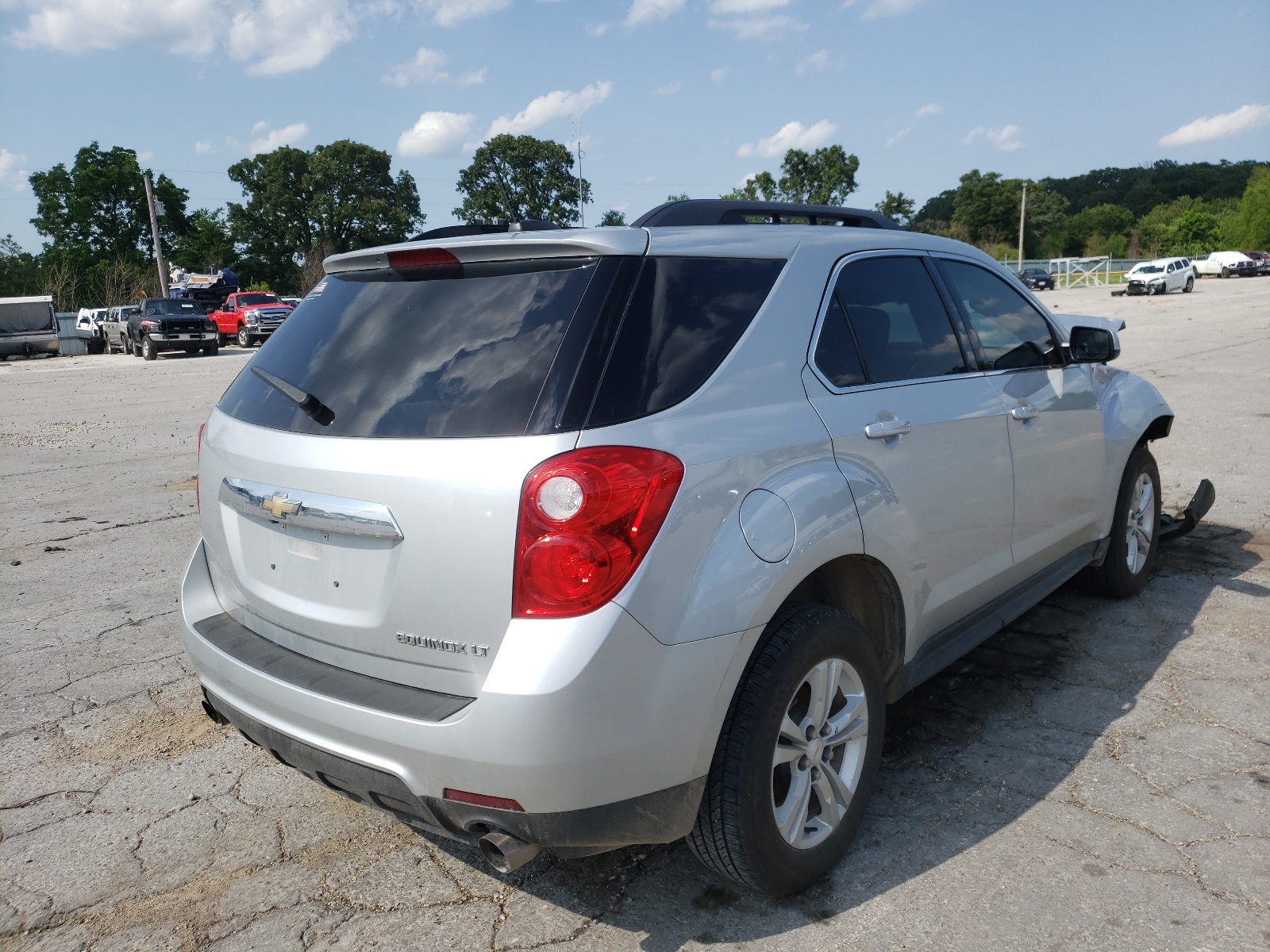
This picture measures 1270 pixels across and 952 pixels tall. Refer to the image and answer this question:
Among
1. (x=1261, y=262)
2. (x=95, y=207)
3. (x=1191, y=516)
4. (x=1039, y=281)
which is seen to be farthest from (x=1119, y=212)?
(x=1191, y=516)

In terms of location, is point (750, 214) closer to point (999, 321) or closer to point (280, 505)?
point (999, 321)

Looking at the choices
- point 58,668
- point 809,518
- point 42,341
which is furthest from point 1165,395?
point 42,341

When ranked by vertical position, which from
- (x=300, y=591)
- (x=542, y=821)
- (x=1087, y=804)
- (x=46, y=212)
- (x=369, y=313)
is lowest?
(x=1087, y=804)

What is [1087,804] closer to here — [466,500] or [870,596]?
[870,596]

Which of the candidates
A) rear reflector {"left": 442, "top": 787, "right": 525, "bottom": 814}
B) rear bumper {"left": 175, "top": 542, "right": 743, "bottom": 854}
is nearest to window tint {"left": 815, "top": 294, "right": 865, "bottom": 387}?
rear bumper {"left": 175, "top": 542, "right": 743, "bottom": 854}

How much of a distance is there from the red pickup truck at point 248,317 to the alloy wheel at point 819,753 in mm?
33687

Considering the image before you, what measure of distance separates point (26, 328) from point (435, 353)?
36934 millimetres

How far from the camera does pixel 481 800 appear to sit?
2.15 metres

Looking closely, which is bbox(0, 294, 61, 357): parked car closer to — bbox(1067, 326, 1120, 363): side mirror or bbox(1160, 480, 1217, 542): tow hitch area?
bbox(1160, 480, 1217, 542): tow hitch area

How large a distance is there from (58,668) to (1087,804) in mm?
4282

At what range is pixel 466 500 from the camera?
7.07 ft

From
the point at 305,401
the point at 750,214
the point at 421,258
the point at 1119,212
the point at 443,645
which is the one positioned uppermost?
the point at 1119,212

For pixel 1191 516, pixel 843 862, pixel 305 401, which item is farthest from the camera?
pixel 1191 516

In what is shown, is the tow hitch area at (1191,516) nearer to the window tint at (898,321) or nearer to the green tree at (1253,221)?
the window tint at (898,321)
